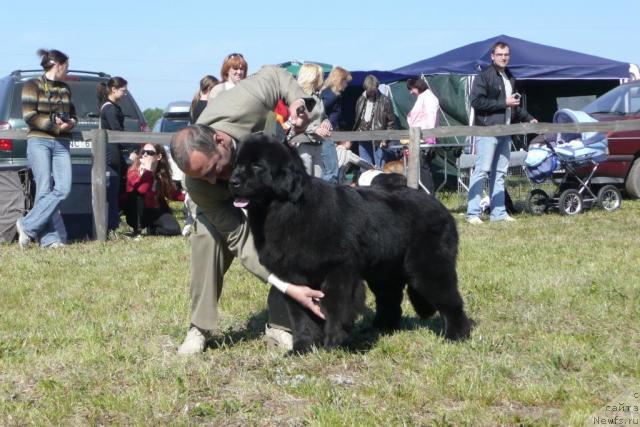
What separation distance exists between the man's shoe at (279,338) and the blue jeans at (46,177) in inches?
186

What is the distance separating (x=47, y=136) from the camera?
355 inches

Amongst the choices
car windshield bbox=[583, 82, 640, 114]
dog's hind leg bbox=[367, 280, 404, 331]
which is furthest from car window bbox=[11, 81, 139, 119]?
car windshield bbox=[583, 82, 640, 114]

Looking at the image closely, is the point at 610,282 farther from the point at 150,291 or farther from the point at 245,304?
the point at 150,291

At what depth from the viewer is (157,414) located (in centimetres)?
385

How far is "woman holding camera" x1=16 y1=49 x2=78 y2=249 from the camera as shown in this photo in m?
8.95

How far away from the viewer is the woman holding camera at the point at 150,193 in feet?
33.8

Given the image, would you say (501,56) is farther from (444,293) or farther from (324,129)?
(444,293)

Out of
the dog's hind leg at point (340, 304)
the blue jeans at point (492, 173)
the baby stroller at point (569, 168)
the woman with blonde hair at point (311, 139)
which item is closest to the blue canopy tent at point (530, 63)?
the baby stroller at point (569, 168)

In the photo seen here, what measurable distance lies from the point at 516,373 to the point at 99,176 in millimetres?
6692

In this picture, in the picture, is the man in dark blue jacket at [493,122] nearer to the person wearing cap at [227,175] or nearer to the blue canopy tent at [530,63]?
the blue canopy tent at [530,63]

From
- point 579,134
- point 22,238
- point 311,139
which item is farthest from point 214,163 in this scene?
point 579,134

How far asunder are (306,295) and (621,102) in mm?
9831

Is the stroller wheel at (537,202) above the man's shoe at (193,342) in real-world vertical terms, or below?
below

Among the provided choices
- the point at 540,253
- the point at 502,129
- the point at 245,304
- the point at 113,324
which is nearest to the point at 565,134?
the point at 502,129
